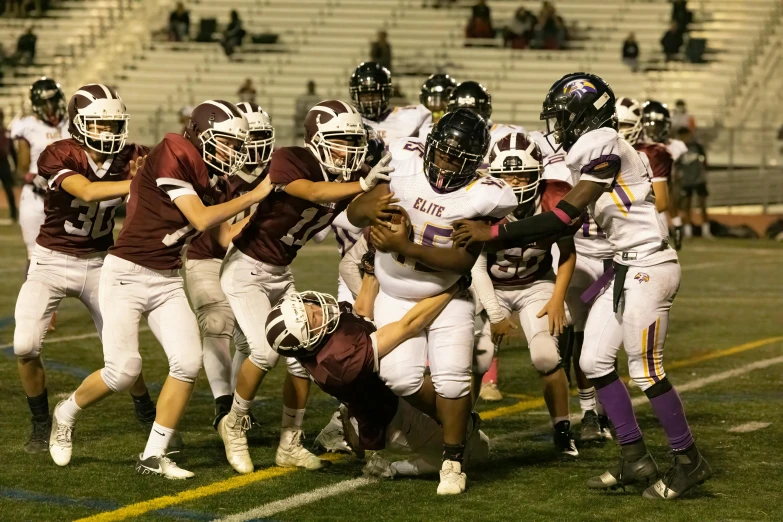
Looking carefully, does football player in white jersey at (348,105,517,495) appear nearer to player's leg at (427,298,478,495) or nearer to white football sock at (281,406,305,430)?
player's leg at (427,298,478,495)

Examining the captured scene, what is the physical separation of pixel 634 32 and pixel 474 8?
3073 millimetres

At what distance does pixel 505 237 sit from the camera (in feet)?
17.1

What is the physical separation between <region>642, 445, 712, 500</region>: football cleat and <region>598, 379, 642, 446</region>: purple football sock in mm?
201

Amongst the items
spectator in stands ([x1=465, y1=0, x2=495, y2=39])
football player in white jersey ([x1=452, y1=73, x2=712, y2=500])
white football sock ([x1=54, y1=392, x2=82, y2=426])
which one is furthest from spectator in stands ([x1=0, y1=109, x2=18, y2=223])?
football player in white jersey ([x1=452, y1=73, x2=712, y2=500])

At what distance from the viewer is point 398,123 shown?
9.10 metres

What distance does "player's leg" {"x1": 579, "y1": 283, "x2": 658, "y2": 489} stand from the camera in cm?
536

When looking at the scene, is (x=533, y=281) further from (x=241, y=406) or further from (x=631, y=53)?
(x=631, y=53)

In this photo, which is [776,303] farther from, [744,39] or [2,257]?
[744,39]

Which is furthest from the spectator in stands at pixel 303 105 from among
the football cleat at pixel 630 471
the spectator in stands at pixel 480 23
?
the football cleat at pixel 630 471

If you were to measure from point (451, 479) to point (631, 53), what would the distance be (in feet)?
59.8

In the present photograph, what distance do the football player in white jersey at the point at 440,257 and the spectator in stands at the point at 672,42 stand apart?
59.2ft

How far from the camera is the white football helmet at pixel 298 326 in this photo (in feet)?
17.1

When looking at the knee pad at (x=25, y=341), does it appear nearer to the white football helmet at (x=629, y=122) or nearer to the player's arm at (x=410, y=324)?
the player's arm at (x=410, y=324)

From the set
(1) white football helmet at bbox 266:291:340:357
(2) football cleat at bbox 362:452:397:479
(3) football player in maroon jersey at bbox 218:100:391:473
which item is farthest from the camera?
(3) football player in maroon jersey at bbox 218:100:391:473
